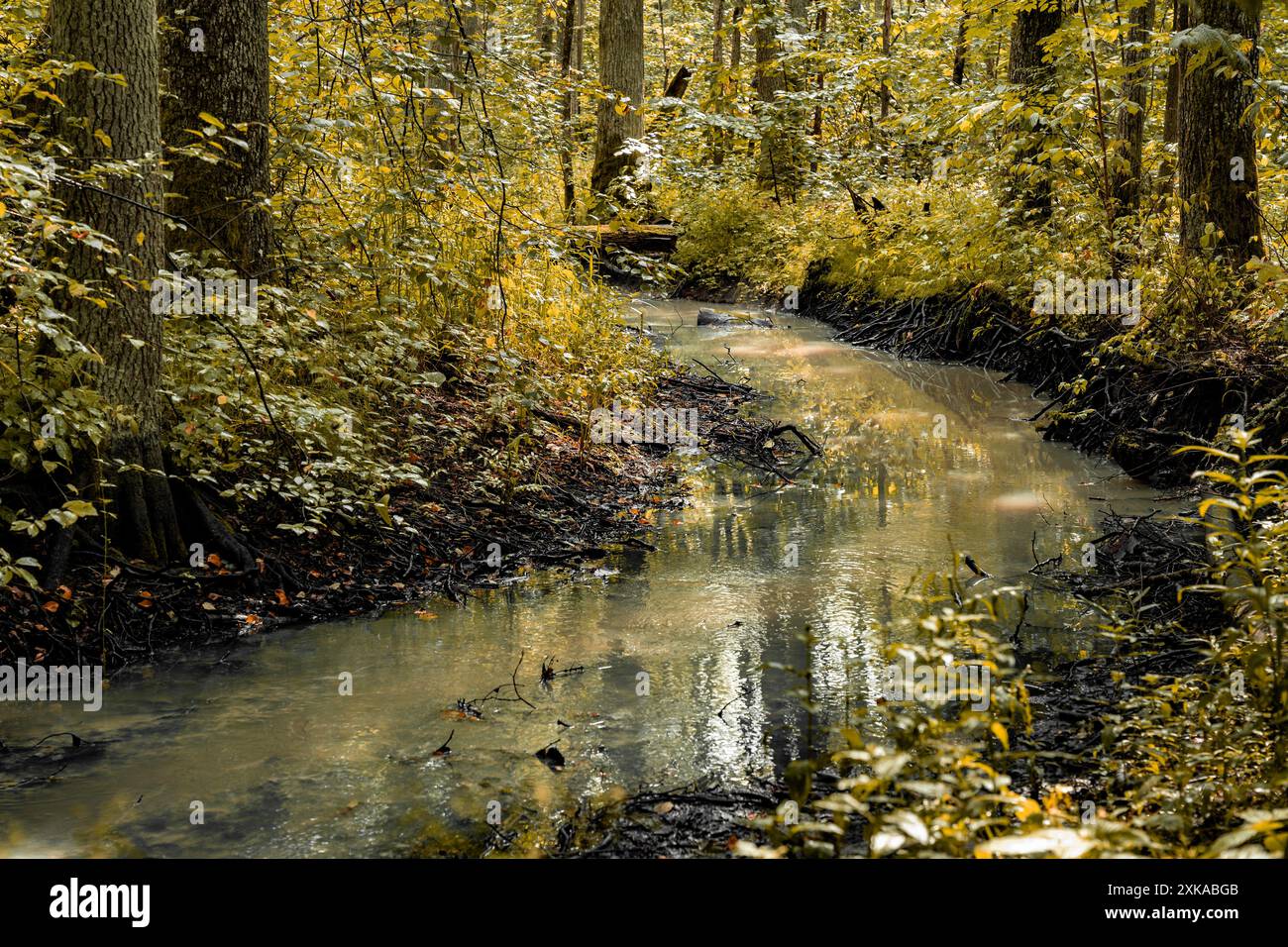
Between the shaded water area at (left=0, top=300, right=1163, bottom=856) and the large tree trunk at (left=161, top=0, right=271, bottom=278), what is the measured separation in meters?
2.58

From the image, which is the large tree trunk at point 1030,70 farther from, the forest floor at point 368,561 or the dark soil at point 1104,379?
the forest floor at point 368,561

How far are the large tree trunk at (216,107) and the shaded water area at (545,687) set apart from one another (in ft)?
8.46

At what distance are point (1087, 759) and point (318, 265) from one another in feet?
20.4

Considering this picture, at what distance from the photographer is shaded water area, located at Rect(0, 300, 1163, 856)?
374cm

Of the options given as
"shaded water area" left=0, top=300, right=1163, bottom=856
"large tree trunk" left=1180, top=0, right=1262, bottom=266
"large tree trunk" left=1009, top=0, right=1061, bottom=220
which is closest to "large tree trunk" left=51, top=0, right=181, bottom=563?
"shaded water area" left=0, top=300, right=1163, bottom=856

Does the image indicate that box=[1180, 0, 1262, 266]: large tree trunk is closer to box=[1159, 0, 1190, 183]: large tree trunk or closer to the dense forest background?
the dense forest background

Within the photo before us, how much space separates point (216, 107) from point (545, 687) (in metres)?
4.80

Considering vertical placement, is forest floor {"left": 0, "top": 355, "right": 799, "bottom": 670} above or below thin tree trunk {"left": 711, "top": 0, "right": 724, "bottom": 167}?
below

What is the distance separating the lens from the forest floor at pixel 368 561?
5.02m

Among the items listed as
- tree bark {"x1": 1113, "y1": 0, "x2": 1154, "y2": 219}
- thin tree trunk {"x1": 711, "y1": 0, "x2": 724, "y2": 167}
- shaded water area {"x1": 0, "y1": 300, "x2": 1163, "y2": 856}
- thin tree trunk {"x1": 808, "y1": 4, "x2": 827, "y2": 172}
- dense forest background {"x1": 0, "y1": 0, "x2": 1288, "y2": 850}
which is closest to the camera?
shaded water area {"x1": 0, "y1": 300, "x2": 1163, "y2": 856}

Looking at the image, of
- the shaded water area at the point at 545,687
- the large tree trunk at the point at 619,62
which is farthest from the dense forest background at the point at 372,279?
the large tree trunk at the point at 619,62

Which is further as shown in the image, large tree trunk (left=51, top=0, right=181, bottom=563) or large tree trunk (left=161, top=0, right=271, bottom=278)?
large tree trunk (left=161, top=0, right=271, bottom=278)

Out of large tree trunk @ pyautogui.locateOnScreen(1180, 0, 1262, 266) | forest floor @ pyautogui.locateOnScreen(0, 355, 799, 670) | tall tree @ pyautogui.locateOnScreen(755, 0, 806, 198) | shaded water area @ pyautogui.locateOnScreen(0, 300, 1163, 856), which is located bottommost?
shaded water area @ pyautogui.locateOnScreen(0, 300, 1163, 856)

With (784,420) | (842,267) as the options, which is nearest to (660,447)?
(784,420)
